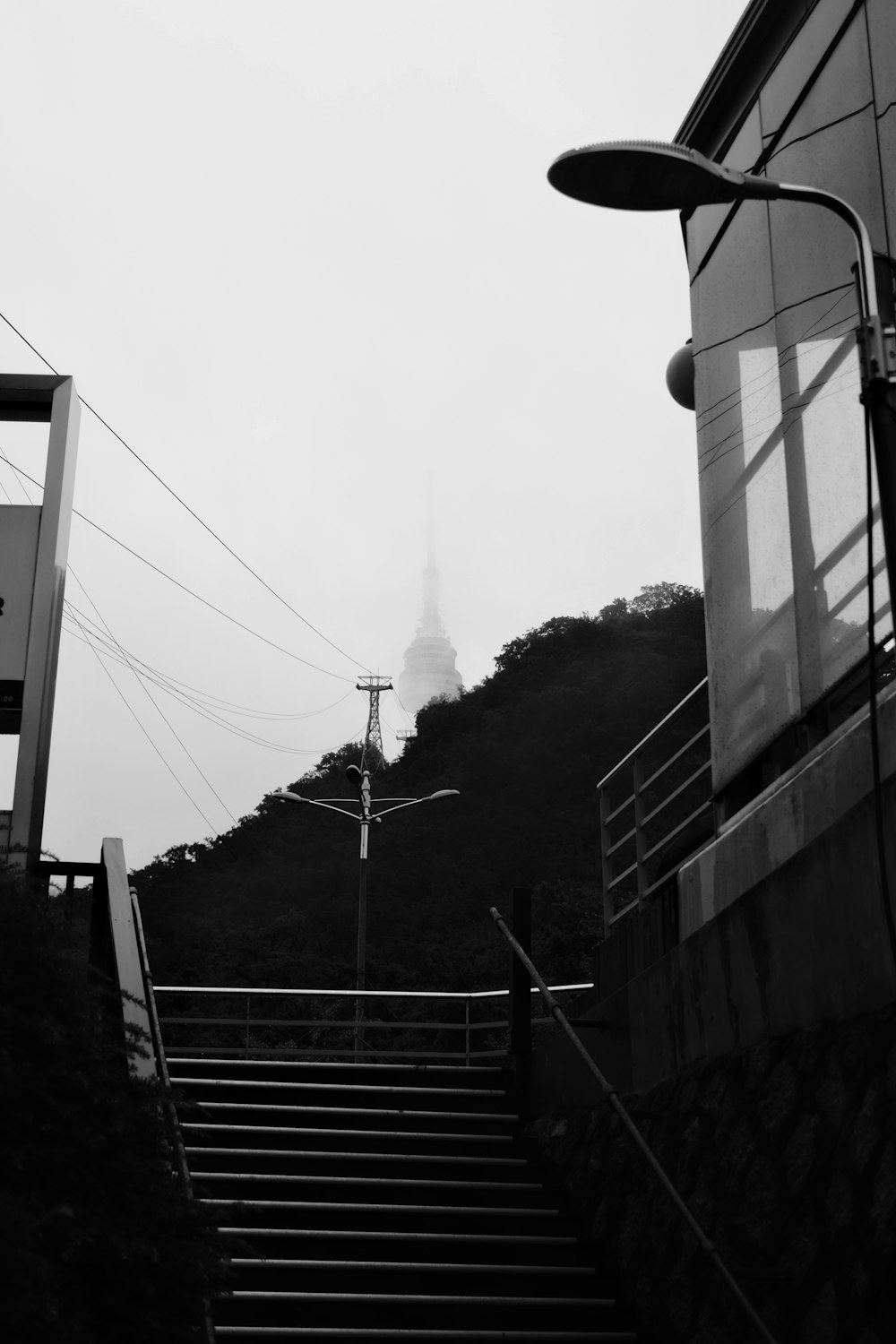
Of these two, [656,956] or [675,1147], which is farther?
[656,956]

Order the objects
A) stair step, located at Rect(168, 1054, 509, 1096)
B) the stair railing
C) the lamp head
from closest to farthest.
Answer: the lamp head → the stair railing → stair step, located at Rect(168, 1054, 509, 1096)

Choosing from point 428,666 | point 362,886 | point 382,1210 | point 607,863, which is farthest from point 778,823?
point 428,666

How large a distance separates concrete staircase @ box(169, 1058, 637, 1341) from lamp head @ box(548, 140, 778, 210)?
2702 millimetres

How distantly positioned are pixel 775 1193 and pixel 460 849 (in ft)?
153

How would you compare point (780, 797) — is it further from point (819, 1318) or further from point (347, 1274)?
point (347, 1274)

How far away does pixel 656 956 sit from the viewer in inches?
259

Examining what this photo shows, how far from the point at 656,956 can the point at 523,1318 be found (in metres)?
1.89

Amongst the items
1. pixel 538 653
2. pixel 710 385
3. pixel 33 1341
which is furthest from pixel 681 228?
pixel 538 653

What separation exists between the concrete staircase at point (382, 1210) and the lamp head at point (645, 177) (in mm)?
2702

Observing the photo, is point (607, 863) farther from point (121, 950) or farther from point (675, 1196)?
point (121, 950)

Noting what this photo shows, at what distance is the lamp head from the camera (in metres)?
3.64

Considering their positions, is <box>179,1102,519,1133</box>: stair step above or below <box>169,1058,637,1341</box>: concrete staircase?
above

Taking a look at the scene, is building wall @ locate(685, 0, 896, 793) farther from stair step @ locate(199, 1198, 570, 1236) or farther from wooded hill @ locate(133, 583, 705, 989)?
wooded hill @ locate(133, 583, 705, 989)

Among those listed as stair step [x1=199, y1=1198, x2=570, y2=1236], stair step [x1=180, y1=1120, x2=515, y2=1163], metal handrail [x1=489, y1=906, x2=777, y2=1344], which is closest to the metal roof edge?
metal handrail [x1=489, y1=906, x2=777, y2=1344]
